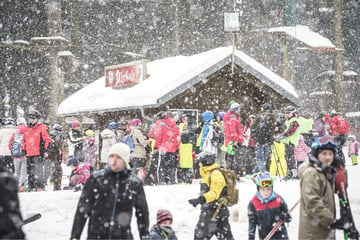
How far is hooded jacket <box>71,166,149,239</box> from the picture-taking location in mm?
4371

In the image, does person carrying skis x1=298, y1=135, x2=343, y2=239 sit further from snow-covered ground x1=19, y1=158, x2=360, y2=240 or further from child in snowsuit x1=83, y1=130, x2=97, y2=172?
child in snowsuit x1=83, y1=130, x2=97, y2=172

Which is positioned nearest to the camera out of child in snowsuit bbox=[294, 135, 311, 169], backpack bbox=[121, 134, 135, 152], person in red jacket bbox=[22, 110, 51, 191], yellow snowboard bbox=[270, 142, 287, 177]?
person in red jacket bbox=[22, 110, 51, 191]

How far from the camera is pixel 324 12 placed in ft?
98.6

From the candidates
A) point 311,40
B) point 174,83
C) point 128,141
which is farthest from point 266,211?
point 311,40

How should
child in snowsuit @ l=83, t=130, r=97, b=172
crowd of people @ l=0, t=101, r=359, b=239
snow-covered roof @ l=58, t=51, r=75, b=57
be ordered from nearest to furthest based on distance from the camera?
crowd of people @ l=0, t=101, r=359, b=239
child in snowsuit @ l=83, t=130, r=97, b=172
snow-covered roof @ l=58, t=51, r=75, b=57

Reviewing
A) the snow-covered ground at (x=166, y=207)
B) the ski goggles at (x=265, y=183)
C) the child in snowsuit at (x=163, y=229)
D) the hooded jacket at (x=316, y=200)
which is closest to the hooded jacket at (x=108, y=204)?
the child in snowsuit at (x=163, y=229)

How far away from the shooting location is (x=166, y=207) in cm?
884

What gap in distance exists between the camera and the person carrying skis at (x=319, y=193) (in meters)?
4.57

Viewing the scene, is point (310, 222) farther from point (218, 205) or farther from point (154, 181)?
point (154, 181)

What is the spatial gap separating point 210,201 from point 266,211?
84cm

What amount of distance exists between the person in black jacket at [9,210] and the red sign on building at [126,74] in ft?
44.2

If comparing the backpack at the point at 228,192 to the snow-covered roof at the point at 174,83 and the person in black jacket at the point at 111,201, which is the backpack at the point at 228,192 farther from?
the snow-covered roof at the point at 174,83

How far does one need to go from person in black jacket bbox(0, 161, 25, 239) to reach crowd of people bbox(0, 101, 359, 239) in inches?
74.8

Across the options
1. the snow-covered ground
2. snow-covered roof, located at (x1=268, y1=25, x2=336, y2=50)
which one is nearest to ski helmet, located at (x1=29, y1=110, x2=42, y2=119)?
the snow-covered ground
